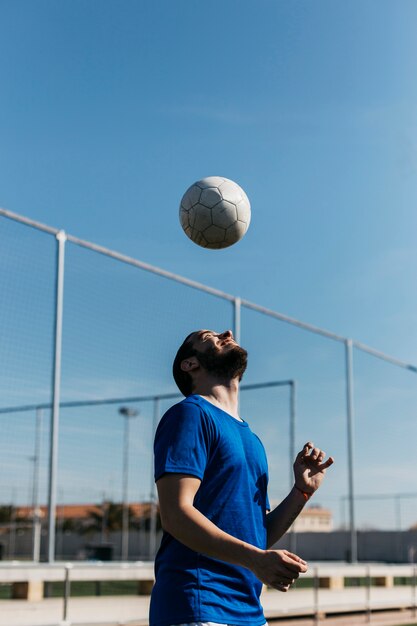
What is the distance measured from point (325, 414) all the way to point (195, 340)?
1079 centimetres

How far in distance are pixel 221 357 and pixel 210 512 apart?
53 cm

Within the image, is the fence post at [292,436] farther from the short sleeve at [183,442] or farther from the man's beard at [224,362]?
the short sleeve at [183,442]

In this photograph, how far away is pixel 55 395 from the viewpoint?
28.5 ft

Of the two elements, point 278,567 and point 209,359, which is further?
point 209,359

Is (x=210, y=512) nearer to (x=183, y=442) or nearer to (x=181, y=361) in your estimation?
(x=183, y=442)

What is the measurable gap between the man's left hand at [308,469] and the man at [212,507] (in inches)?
9.4

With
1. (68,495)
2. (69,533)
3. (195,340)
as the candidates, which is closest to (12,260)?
(68,495)

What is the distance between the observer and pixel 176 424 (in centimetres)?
275

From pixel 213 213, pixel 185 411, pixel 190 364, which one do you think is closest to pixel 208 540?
pixel 185 411

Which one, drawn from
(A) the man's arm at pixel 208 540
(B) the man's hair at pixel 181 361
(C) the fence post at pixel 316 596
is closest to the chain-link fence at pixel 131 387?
(C) the fence post at pixel 316 596

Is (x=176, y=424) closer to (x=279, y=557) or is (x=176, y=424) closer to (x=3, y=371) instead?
(x=279, y=557)

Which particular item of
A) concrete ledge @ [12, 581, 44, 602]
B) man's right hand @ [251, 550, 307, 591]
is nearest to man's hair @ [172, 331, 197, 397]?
man's right hand @ [251, 550, 307, 591]

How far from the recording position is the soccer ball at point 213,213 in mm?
5434

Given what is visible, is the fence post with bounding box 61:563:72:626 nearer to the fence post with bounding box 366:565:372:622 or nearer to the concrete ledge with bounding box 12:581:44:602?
the concrete ledge with bounding box 12:581:44:602
